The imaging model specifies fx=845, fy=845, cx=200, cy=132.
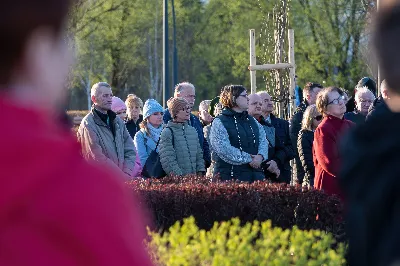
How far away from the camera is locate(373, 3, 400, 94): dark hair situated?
177cm

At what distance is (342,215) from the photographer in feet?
25.0

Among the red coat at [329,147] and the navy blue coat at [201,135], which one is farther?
the navy blue coat at [201,135]

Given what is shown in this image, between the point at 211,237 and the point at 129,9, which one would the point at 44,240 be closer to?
the point at 211,237

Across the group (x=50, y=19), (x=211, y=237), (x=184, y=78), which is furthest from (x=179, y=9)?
(x=50, y=19)

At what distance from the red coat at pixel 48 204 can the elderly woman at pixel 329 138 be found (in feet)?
22.7

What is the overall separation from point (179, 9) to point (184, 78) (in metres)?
6.93

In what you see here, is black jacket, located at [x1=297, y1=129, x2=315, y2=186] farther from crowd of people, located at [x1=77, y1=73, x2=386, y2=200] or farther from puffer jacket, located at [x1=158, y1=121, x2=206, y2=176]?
puffer jacket, located at [x1=158, y1=121, x2=206, y2=176]

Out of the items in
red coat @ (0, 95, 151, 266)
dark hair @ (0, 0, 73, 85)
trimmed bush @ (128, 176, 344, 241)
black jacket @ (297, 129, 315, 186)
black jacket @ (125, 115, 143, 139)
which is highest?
dark hair @ (0, 0, 73, 85)

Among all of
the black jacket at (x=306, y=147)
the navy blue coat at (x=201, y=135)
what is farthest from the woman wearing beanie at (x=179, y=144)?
the black jacket at (x=306, y=147)

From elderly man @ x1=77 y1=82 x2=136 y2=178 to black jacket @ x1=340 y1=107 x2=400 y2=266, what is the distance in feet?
22.5

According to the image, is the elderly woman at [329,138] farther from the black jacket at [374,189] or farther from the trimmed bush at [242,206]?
the black jacket at [374,189]

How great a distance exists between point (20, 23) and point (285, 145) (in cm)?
1018

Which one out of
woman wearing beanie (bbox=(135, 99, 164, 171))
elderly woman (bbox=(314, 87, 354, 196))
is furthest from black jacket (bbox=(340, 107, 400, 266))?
woman wearing beanie (bbox=(135, 99, 164, 171))

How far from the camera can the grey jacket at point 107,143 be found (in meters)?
8.80
